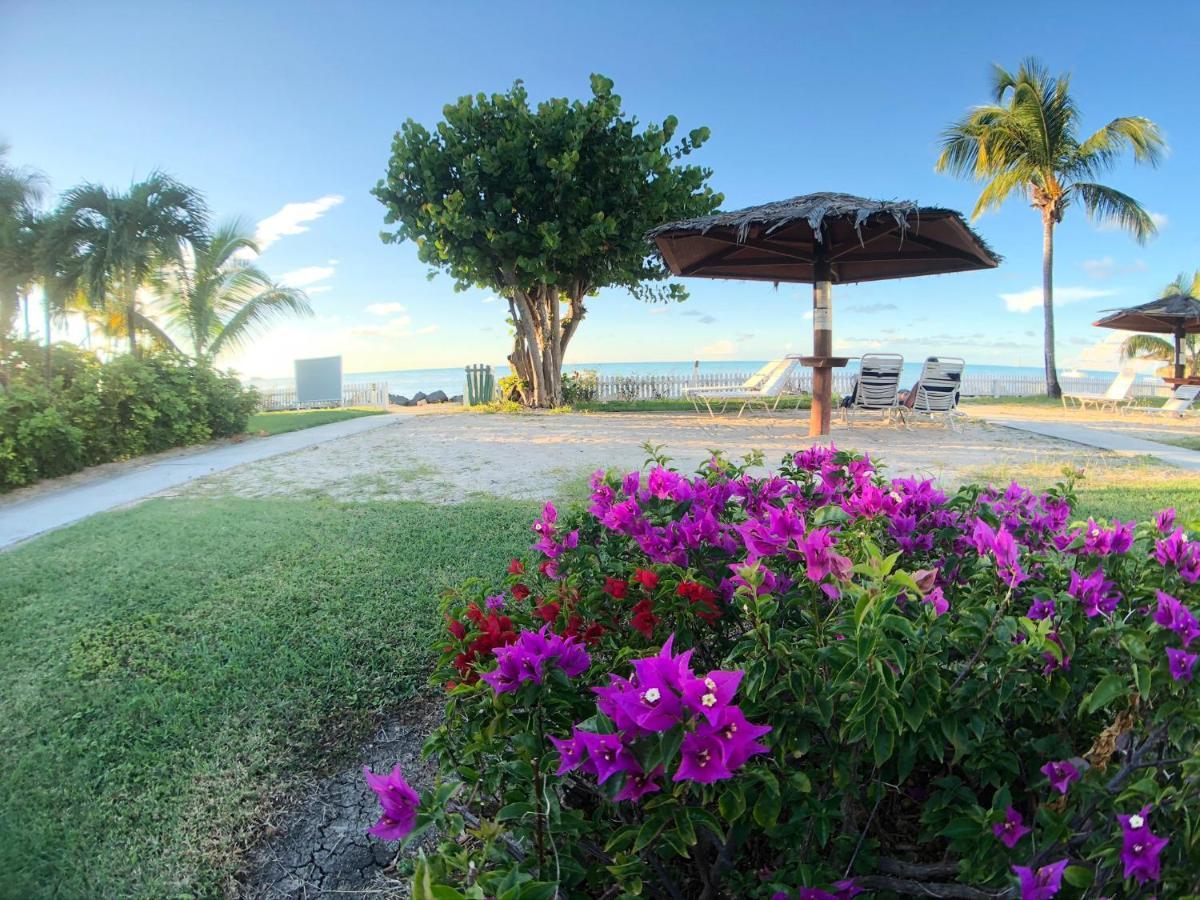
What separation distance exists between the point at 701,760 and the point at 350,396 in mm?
23435

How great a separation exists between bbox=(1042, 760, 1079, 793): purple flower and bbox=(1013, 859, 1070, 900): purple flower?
0.13 m

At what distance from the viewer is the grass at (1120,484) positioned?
13.8ft

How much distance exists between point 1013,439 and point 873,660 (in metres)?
9.23

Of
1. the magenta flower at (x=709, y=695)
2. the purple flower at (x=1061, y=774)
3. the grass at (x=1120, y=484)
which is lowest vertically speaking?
the grass at (x=1120, y=484)

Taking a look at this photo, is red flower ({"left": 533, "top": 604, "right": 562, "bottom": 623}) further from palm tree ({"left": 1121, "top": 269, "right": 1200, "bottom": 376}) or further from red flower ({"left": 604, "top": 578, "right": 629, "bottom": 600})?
palm tree ({"left": 1121, "top": 269, "right": 1200, "bottom": 376})

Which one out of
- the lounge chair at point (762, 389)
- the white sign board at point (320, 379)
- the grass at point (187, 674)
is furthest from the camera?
the white sign board at point (320, 379)

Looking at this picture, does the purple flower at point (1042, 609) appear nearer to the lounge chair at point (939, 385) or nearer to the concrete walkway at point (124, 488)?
the concrete walkway at point (124, 488)

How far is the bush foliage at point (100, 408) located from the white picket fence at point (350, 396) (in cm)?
1196

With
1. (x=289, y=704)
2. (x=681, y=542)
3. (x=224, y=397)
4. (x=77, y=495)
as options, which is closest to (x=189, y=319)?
(x=224, y=397)

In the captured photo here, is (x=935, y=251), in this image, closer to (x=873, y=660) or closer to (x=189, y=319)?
(x=873, y=660)

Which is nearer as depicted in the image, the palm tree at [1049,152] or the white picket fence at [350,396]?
the palm tree at [1049,152]

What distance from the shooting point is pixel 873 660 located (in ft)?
2.72

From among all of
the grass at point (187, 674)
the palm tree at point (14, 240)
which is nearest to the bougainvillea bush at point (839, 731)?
the grass at point (187, 674)

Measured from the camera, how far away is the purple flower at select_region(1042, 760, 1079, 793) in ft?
3.06
